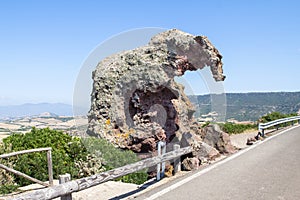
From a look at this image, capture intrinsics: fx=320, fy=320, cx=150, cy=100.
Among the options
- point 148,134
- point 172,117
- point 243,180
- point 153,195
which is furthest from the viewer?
point 172,117

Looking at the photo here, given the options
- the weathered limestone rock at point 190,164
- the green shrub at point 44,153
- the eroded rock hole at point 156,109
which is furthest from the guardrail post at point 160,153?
the eroded rock hole at point 156,109

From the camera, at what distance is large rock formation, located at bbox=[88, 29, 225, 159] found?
10766 mm

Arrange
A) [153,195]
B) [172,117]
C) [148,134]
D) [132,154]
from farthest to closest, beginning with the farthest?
[172,117] → [148,134] → [132,154] → [153,195]

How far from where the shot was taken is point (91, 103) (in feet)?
37.4

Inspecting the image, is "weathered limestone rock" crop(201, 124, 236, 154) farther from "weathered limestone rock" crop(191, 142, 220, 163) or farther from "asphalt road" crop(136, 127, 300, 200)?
"weathered limestone rock" crop(191, 142, 220, 163)

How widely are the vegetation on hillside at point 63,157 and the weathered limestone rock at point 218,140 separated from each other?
11.1 feet

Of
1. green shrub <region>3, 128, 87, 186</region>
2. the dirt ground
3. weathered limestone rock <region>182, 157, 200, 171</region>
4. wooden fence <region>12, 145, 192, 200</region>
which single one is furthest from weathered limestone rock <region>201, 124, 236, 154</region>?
green shrub <region>3, 128, 87, 186</region>

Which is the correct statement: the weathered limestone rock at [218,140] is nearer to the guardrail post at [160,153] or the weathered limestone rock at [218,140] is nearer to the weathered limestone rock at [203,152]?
the weathered limestone rock at [203,152]

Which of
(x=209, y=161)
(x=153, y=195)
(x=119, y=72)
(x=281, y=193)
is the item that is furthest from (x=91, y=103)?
(x=281, y=193)

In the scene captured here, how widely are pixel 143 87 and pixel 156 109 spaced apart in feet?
3.53

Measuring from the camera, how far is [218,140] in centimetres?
1194

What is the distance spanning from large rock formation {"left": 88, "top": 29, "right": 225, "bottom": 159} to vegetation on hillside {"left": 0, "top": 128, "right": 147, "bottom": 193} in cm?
89

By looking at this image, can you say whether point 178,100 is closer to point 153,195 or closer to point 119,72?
point 119,72

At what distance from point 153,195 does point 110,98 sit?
5.34 meters
